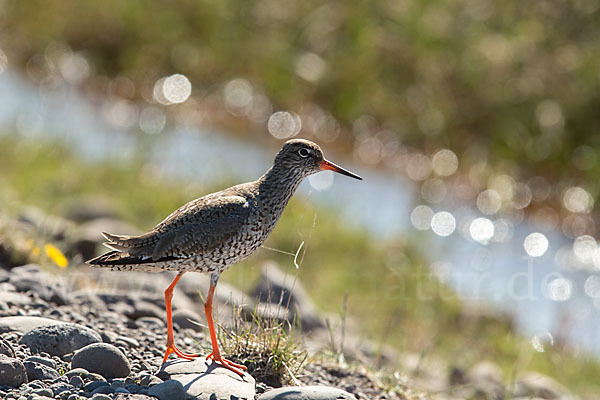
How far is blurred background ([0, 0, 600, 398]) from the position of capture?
10117 millimetres

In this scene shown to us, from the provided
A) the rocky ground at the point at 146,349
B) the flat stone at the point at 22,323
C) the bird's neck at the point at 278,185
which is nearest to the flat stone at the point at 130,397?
the rocky ground at the point at 146,349

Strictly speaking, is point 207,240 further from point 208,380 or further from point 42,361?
point 42,361

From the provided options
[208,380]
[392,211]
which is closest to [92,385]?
[208,380]

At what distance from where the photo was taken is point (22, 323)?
5371mm

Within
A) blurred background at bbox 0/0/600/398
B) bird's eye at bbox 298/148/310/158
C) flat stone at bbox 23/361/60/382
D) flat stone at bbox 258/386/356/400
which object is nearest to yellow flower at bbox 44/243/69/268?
blurred background at bbox 0/0/600/398

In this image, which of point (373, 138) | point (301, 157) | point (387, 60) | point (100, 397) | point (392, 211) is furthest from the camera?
point (387, 60)

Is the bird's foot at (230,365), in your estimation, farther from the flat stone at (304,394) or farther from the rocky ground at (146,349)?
the flat stone at (304,394)

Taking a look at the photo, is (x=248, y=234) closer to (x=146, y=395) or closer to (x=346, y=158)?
(x=146, y=395)

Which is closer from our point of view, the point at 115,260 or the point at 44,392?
the point at 44,392

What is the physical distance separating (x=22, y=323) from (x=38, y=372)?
71cm

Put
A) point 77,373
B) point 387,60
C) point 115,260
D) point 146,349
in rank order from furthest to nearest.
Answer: point 387,60
point 146,349
point 115,260
point 77,373

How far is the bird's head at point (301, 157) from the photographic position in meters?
5.87

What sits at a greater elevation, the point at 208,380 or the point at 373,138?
the point at 373,138

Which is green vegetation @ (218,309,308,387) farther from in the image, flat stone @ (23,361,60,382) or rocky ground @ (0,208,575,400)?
flat stone @ (23,361,60,382)
